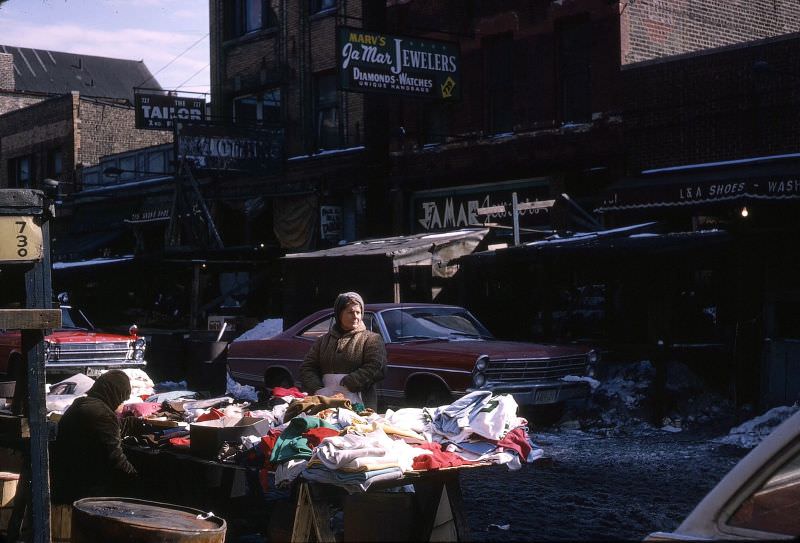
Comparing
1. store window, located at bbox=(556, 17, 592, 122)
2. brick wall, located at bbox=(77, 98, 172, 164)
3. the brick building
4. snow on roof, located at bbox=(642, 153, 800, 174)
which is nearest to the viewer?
snow on roof, located at bbox=(642, 153, 800, 174)

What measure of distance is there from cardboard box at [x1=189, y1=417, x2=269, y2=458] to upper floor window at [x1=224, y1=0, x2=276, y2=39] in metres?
23.2

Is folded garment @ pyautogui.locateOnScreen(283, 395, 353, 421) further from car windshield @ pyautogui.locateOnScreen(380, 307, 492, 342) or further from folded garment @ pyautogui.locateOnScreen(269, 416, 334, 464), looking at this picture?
car windshield @ pyautogui.locateOnScreen(380, 307, 492, 342)

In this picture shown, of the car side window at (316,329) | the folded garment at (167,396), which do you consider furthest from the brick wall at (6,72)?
the folded garment at (167,396)

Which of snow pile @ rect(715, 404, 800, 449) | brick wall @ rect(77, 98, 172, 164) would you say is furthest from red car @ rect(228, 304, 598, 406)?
brick wall @ rect(77, 98, 172, 164)

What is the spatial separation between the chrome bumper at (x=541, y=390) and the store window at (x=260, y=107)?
16197mm

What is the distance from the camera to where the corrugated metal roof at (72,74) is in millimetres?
51969

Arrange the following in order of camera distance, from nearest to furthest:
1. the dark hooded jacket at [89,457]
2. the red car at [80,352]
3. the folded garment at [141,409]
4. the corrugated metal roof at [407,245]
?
the dark hooded jacket at [89,457] → the folded garment at [141,409] → the red car at [80,352] → the corrugated metal roof at [407,245]

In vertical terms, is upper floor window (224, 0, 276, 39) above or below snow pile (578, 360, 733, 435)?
above

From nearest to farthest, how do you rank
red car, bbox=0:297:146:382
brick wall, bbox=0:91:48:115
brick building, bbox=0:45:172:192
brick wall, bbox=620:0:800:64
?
red car, bbox=0:297:146:382
brick wall, bbox=620:0:800:64
brick building, bbox=0:45:172:192
brick wall, bbox=0:91:48:115

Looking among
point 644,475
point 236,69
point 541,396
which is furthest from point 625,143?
point 236,69

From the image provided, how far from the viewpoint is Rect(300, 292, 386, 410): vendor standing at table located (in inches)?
332

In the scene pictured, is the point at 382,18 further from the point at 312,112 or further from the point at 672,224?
the point at 672,224

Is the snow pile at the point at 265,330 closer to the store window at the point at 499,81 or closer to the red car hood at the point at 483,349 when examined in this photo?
the store window at the point at 499,81

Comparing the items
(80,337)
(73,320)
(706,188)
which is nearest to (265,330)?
(73,320)
